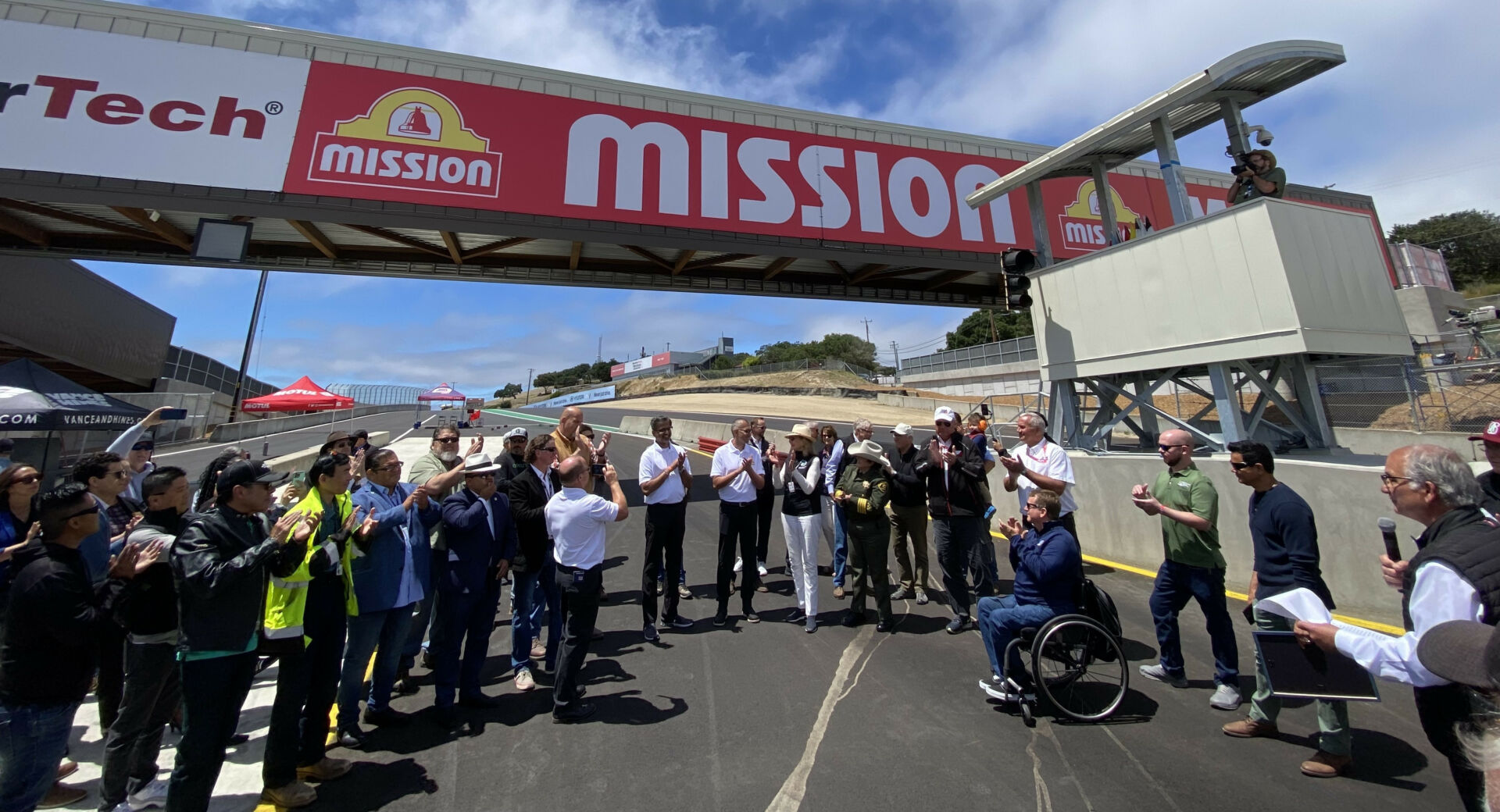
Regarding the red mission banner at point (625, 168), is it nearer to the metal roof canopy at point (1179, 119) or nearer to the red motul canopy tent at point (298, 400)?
the metal roof canopy at point (1179, 119)

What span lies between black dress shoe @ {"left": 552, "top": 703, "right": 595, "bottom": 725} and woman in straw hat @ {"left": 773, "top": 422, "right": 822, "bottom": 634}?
2.17m

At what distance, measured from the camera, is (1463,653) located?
5.49 ft

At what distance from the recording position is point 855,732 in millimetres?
3465

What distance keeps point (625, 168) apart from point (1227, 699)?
11562 millimetres

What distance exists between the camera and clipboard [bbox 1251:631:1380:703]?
2598 millimetres

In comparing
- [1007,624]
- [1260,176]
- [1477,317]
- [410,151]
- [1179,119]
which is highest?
[1477,317]

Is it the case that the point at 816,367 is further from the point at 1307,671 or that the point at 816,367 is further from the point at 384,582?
the point at 1307,671

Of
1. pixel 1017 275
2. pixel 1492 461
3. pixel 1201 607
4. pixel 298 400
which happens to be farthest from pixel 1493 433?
pixel 298 400

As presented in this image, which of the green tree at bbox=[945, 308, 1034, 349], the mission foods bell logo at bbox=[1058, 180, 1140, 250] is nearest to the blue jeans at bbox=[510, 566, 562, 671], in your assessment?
the mission foods bell logo at bbox=[1058, 180, 1140, 250]

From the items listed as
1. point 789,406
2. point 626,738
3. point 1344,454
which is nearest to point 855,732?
point 626,738

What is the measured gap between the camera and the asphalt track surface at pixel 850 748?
2.84 meters

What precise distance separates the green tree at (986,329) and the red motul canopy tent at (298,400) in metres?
54.6

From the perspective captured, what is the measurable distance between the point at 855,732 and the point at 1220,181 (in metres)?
21.0

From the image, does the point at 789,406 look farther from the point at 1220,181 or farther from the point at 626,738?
the point at 626,738
